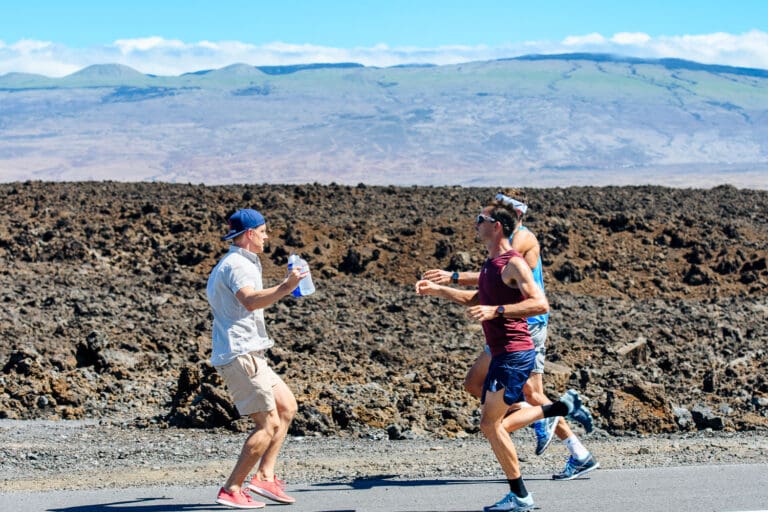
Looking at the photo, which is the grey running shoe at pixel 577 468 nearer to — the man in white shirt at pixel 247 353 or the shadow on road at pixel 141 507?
the man in white shirt at pixel 247 353

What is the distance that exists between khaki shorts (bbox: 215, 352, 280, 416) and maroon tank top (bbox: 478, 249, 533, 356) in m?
1.25

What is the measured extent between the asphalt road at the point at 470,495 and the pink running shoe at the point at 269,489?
6cm

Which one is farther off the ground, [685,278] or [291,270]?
[291,270]

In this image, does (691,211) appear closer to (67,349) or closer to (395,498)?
(67,349)

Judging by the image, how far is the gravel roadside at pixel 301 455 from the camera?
7508mm

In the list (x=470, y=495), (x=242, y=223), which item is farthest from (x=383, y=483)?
(x=242, y=223)

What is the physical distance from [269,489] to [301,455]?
6.50ft

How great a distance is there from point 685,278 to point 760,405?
10238 millimetres

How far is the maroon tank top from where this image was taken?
6.29 m

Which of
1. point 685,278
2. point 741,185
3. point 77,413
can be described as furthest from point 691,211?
point 741,185

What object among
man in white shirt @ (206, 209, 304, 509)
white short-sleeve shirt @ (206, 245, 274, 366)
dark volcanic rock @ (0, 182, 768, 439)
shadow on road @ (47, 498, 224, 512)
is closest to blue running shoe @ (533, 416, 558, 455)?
man in white shirt @ (206, 209, 304, 509)

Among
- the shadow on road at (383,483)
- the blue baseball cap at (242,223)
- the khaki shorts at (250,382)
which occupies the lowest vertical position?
the shadow on road at (383,483)

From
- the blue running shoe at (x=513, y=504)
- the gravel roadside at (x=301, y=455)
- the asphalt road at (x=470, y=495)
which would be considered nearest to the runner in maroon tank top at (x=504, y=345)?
the blue running shoe at (x=513, y=504)

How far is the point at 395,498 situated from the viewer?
673 cm
